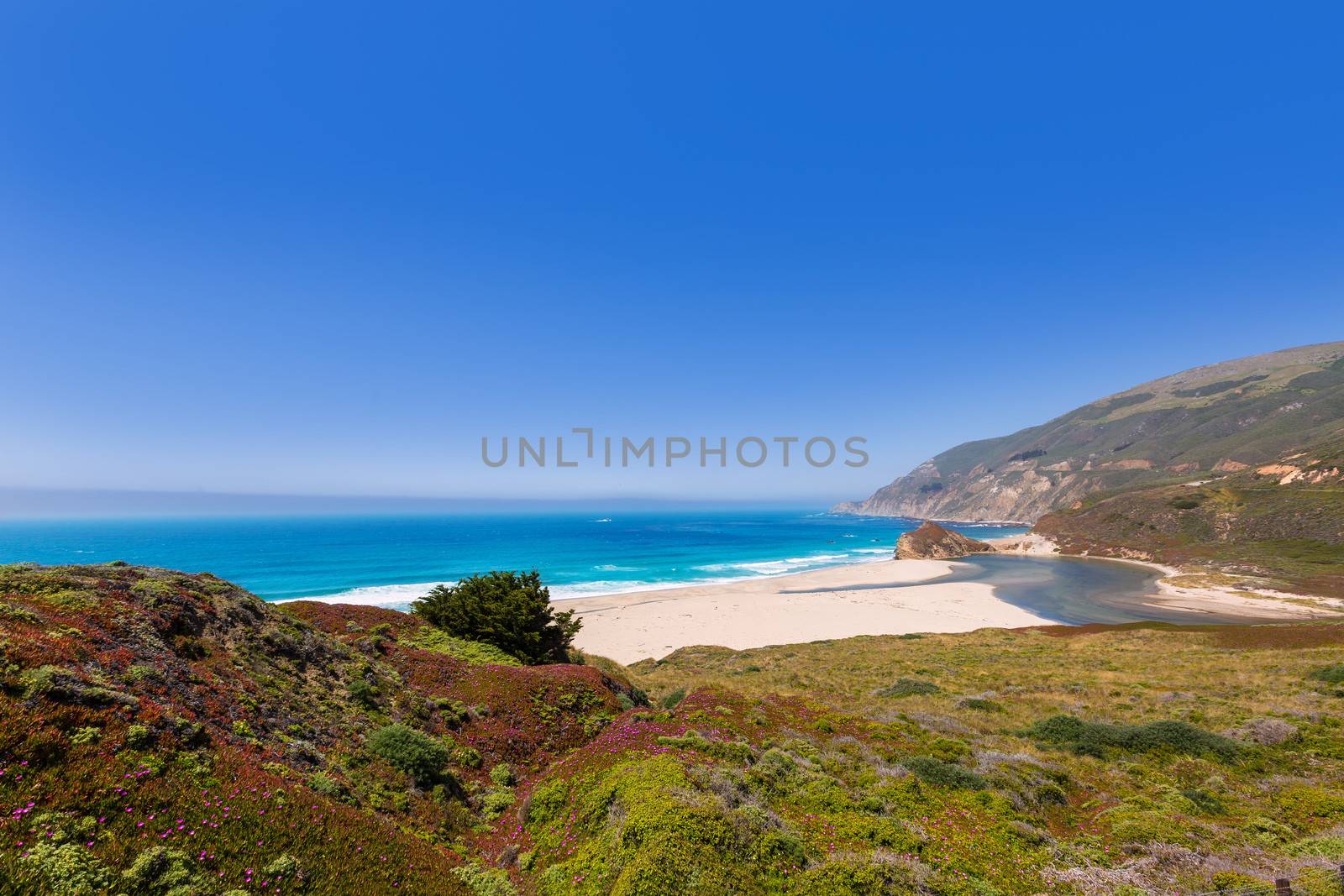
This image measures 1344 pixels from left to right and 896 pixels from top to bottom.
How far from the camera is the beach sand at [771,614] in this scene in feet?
137

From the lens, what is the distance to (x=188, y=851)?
505cm

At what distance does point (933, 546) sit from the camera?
99.6 metres

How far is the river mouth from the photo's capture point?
154 feet

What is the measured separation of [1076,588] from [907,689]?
6101cm

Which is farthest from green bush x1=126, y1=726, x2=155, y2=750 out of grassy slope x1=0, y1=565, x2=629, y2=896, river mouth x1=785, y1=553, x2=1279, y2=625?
river mouth x1=785, y1=553, x2=1279, y2=625

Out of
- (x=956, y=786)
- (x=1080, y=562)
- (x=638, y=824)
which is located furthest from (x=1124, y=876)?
(x=1080, y=562)

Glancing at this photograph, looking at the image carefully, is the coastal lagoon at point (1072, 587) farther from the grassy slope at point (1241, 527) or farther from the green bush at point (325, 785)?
the green bush at point (325, 785)

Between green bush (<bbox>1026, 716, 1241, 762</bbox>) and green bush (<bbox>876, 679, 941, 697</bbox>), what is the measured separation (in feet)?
19.6

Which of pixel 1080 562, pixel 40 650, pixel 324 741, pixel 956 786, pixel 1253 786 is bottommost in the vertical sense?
pixel 1080 562

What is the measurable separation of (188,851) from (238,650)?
698cm

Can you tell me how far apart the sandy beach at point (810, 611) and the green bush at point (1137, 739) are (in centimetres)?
2647

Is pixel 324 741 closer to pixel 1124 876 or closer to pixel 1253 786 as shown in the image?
pixel 1124 876

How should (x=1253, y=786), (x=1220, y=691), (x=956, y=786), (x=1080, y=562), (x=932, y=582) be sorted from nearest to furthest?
(x=956, y=786)
(x=1253, y=786)
(x=1220, y=691)
(x=932, y=582)
(x=1080, y=562)

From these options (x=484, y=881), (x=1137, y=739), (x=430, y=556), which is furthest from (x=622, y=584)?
(x=484, y=881)
